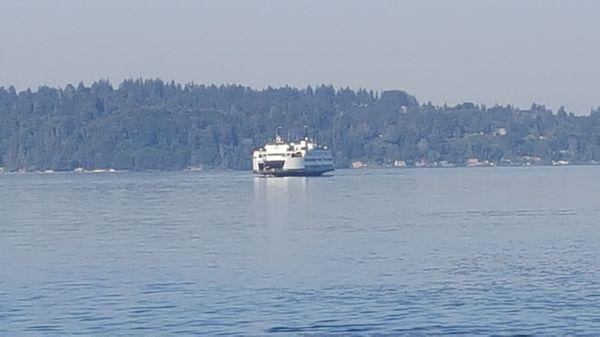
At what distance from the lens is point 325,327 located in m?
30.9

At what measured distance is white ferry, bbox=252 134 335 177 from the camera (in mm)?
173875

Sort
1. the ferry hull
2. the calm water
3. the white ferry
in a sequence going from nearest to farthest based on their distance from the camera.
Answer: the calm water < the white ferry < the ferry hull

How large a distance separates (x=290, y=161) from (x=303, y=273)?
433 feet

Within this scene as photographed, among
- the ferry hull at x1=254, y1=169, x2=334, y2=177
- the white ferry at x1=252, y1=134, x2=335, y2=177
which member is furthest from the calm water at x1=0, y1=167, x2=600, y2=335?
the ferry hull at x1=254, y1=169, x2=334, y2=177

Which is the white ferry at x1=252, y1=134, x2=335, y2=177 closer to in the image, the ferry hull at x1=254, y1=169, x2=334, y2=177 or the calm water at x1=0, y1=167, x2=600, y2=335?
the ferry hull at x1=254, y1=169, x2=334, y2=177

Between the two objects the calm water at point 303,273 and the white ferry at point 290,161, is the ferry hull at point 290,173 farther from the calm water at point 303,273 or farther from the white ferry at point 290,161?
the calm water at point 303,273

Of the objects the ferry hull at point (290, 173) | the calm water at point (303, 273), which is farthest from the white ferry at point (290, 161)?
the calm water at point (303, 273)

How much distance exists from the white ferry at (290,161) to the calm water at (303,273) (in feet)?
323

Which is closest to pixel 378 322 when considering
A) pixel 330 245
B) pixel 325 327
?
pixel 325 327

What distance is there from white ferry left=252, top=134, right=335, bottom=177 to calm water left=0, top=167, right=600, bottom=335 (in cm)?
9851

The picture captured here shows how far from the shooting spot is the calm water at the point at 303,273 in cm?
3175

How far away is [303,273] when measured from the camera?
135ft

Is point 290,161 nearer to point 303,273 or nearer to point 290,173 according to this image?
point 290,173

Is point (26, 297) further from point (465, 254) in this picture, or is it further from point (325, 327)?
point (465, 254)
